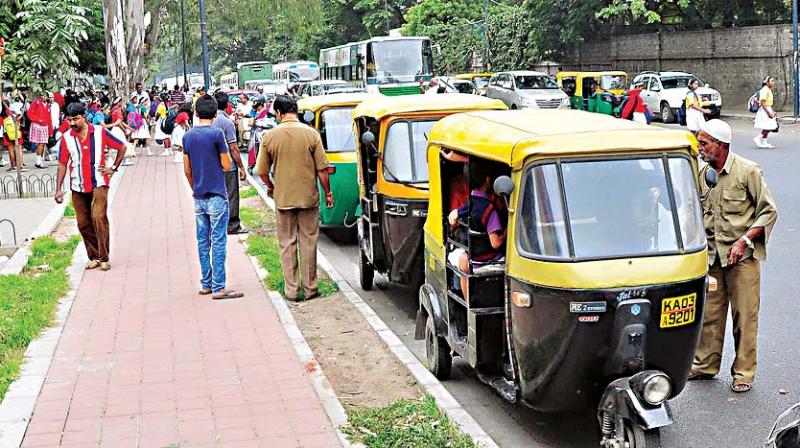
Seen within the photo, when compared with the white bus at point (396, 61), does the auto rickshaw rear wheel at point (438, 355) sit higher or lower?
lower

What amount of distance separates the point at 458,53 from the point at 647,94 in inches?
983

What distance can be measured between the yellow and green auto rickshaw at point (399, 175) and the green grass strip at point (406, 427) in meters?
2.69

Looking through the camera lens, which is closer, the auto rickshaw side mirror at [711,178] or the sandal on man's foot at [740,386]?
the auto rickshaw side mirror at [711,178]

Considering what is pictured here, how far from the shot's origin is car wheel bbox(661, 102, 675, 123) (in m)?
33.4

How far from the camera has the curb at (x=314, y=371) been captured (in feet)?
21.1

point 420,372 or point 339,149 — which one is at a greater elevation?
point 339,149

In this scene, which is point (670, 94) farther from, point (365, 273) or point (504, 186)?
point (504, 186)

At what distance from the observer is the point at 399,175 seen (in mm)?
9586

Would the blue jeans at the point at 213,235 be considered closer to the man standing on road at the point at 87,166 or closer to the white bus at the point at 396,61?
the man standing on road at the point at 87,166

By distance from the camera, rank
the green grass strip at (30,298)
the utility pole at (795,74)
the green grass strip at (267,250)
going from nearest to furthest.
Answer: the green grass strip at (30,298), the green grass strip at (267,250), the utility pole at (795,74)

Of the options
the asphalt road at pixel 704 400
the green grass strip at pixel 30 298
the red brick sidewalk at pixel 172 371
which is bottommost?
the asphalt road at pixel 704 400

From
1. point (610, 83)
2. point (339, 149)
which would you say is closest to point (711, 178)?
point (339, 149)

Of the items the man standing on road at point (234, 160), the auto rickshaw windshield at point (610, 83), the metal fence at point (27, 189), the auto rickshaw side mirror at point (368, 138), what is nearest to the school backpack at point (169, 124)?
the metal fence at point (27, 189)

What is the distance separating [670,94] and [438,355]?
27.9m
